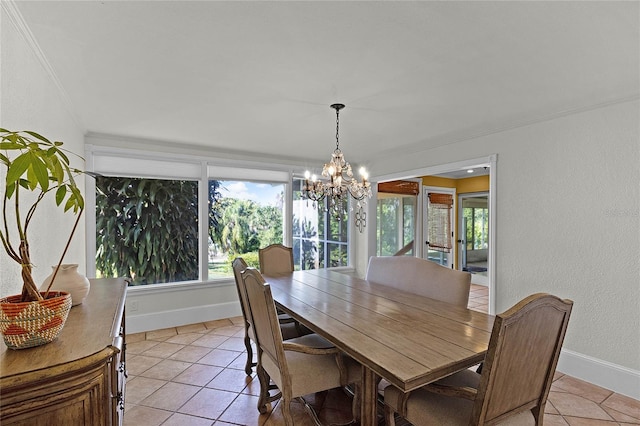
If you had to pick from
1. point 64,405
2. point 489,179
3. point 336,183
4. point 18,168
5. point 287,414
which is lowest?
point 287,414

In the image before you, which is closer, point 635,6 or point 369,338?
point 635,6

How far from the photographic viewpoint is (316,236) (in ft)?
Answer: 17.8

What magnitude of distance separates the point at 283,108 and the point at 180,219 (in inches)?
93.3

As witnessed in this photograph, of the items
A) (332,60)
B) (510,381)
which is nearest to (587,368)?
(510,381)

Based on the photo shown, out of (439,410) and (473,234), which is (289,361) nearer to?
(439,410)

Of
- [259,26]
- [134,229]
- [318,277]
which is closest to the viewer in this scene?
[259,26]

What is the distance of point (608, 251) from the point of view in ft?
8.48

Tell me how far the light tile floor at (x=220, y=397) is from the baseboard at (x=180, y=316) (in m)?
0.48

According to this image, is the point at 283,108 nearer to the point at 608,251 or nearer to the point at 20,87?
the point at 20,87

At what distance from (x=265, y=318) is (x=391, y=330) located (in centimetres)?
70

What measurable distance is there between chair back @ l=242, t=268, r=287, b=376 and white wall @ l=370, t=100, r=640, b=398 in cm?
263

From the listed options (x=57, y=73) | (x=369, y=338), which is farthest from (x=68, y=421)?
(x=57, y=73)

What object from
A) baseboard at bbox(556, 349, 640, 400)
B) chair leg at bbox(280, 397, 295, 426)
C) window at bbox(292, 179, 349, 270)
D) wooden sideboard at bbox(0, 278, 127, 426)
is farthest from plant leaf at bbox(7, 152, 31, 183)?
window at bbox(292, 179, 349, 270)

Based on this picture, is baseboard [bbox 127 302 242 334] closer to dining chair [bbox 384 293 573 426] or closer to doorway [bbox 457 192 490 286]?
dining chair [bbox 384 293 573 426]
